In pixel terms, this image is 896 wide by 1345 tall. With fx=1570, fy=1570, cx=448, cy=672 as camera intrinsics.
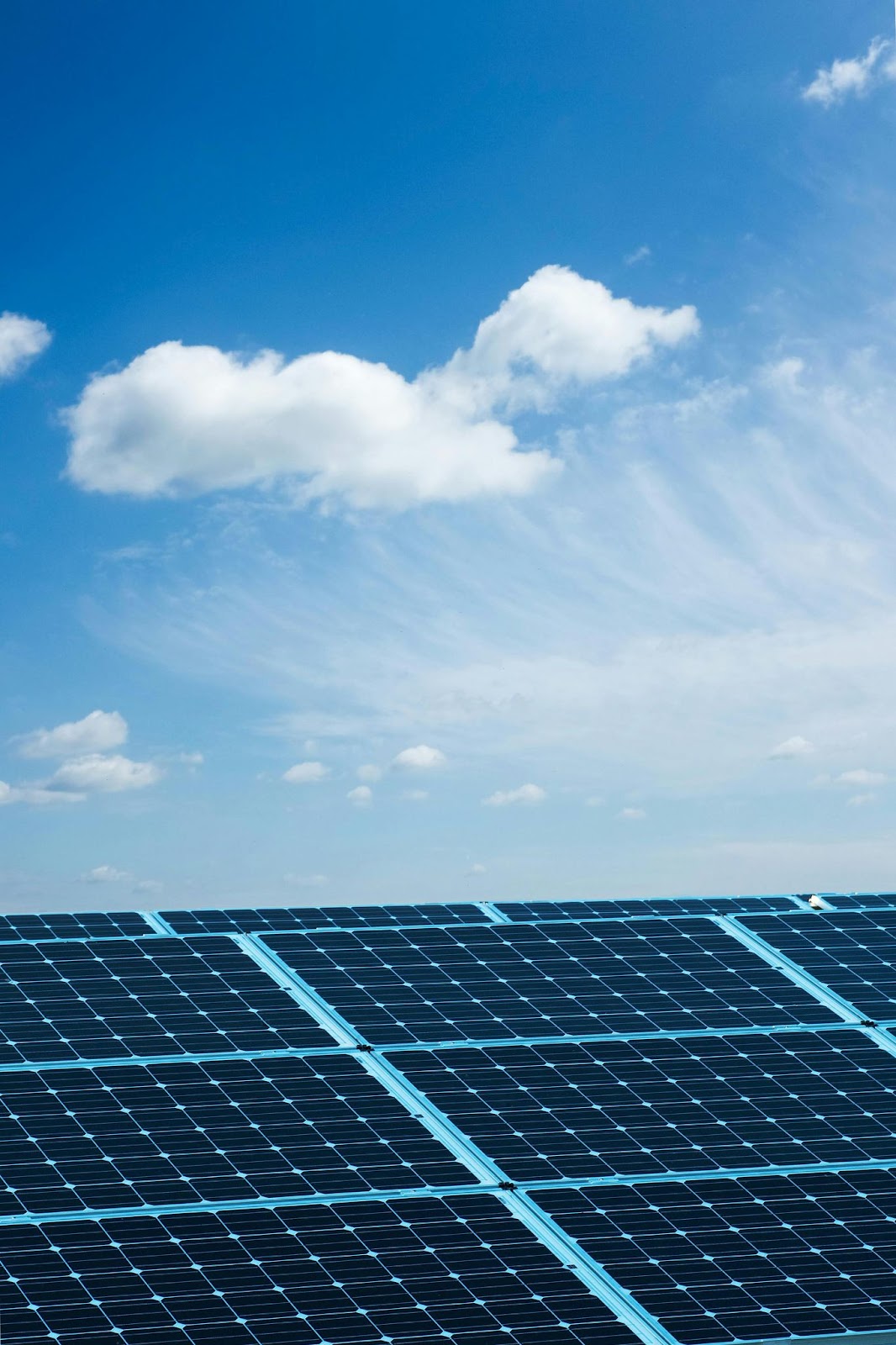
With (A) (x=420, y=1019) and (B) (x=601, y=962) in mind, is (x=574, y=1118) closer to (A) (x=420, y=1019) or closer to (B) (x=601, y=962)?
(A) (x=420, y=1019)

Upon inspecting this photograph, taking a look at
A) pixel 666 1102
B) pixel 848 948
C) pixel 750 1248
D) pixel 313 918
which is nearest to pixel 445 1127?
pixel 666 1102

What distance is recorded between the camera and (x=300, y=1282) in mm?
24484

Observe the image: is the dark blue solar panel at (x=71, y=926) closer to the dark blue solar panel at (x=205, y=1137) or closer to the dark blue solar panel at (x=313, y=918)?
the dark blue solar panel at (x=313, y=918)

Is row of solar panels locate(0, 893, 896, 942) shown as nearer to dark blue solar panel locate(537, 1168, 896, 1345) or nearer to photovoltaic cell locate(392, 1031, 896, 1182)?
photovoltaic cell locate(392, 1031, 896, 1182)

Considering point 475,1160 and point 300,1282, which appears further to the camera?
point 475,1160

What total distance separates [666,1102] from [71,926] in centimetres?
1483

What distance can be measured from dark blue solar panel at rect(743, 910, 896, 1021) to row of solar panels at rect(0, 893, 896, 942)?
3.09 feet

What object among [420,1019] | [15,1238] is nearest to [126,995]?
[420,1019]

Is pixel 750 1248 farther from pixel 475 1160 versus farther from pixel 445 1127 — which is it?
pixel 445 1127

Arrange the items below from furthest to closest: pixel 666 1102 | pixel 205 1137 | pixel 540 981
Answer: pixel 540 981
pixel 666 1102
pixel 205 1137

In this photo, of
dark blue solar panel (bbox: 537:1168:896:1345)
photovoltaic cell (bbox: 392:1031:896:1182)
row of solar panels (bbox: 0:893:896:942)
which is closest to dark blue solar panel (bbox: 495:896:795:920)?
row of solar panels (bbox: 0:893:896:942)

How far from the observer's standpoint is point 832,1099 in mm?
31953

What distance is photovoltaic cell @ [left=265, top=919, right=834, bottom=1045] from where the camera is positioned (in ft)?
111

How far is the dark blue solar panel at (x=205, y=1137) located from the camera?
2688 cm
